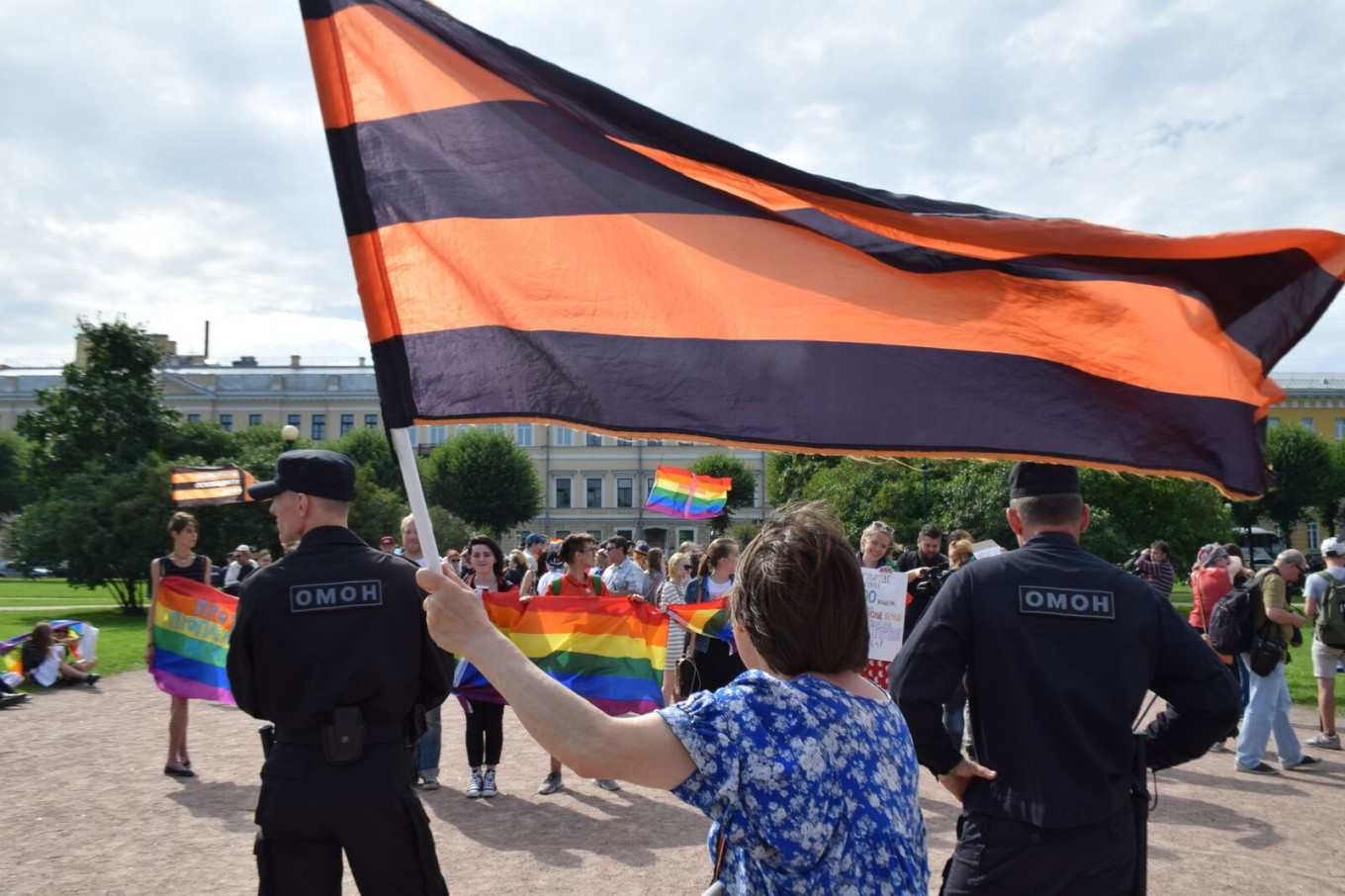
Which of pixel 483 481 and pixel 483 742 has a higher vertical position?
pixel 483 742

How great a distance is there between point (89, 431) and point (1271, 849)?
38458 mm

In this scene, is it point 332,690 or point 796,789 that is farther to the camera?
point 332,690

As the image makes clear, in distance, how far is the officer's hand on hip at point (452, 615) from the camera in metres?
2.02

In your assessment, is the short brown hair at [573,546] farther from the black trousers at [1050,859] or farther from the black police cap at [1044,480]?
the black trousers at [1050,859]

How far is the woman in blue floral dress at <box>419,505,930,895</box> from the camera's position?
1897 mm

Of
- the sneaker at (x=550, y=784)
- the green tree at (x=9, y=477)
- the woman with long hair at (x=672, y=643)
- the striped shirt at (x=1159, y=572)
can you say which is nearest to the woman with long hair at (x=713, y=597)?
the woman with long hair at (x=672, y=643)

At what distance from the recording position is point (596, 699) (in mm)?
8523

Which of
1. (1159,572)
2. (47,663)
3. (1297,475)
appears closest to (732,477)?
(1297,475)

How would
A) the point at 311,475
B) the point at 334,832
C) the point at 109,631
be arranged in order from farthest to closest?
the point at 109,631
the point at 311,475
the point at 334,832

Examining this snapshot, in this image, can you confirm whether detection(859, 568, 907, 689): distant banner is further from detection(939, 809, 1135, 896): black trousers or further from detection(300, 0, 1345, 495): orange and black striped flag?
detection(300, 0, 1345, 495): orange and black striped flag

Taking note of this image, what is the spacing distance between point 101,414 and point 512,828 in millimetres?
35174

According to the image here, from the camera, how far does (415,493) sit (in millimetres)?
2273

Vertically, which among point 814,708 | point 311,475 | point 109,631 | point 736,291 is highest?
point 736,291

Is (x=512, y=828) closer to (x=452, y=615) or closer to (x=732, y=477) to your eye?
(x=452, y=615)
